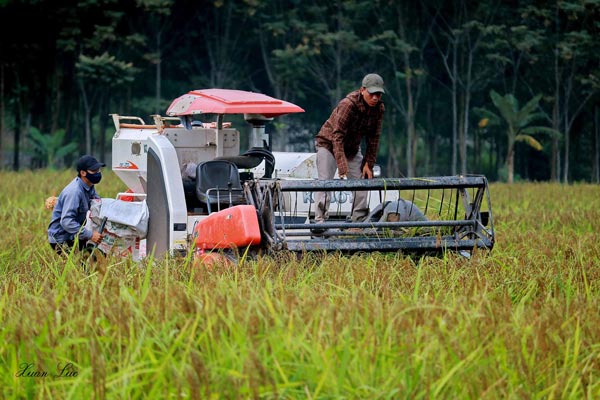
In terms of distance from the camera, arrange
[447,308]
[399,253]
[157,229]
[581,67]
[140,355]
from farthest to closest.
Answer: [581,67] → [157,229] → [399,253] → [447,308] → [140,355]

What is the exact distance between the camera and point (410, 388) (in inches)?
199

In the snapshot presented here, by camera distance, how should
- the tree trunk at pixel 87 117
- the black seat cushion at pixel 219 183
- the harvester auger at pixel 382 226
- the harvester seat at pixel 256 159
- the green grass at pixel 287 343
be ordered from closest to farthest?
the green grass at pixel 287 343 → the harvester auger at pixel 382 226 → the black seat cushion at pixel 219 183 → the harvester seat at pixel 256 159 → the tree trunk at pixel 87 117

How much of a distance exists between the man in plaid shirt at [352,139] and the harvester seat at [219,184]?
2.59 ft

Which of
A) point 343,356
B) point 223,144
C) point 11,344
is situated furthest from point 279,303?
point 223,144

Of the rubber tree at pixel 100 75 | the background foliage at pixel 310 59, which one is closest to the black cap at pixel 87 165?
the rubber tree at pixel 100 75

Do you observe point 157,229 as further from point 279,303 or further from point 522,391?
point 522,391

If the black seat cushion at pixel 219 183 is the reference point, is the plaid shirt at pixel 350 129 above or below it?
above

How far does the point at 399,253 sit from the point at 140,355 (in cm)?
Result: 410

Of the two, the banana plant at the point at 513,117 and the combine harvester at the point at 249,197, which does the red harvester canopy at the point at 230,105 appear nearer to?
the combine harvester at the point at 249,197

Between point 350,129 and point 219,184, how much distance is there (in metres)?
1.37

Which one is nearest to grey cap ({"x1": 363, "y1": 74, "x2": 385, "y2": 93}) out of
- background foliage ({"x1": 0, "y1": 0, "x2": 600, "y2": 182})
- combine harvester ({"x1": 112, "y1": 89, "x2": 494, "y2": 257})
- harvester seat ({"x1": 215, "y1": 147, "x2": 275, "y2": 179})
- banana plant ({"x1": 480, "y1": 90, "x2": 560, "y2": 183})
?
combine harvester ({"x1": 112, "y1": 89, "x2": 494, "y2": 257})

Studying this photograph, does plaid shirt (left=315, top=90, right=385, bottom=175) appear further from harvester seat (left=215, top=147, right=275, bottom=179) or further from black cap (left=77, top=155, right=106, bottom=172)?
black cap (left=77, top=155, right=106, bottom=172)

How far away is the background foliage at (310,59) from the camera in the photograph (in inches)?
1698

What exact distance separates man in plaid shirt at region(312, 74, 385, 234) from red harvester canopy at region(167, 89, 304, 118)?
0.40 m
